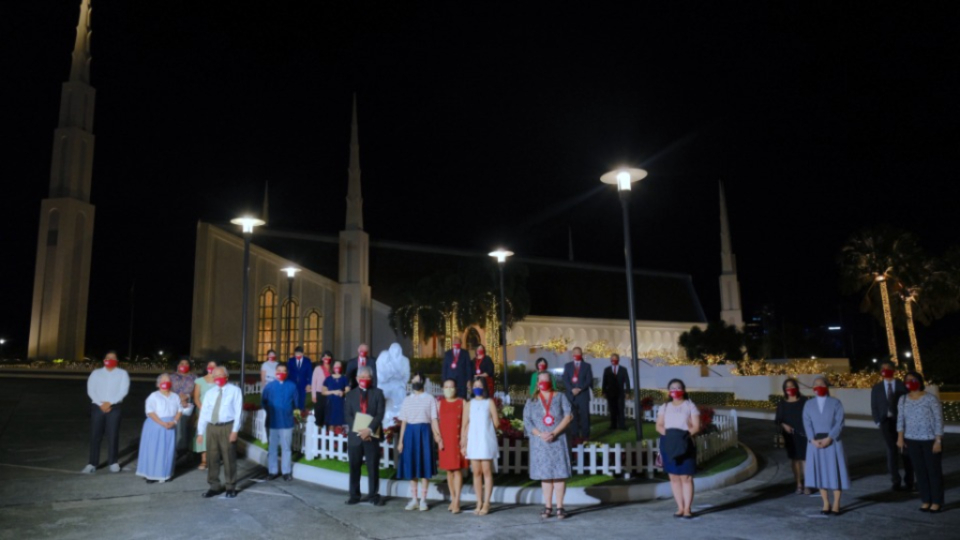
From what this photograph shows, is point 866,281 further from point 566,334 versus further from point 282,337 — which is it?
point 282,337

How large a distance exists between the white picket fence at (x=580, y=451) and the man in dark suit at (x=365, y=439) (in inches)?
43.9

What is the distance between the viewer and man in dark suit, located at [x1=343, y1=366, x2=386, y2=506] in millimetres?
7906

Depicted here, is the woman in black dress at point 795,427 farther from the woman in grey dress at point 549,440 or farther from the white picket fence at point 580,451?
the woman in grey dress at point 549,440

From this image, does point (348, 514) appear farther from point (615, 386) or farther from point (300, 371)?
point (615, 386)

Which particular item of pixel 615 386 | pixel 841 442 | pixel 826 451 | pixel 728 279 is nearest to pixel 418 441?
pixel 826 451

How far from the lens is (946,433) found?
16.4 metres

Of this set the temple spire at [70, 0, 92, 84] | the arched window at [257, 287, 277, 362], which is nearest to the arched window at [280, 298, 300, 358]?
the arched window at [257, 287, 277, 362]

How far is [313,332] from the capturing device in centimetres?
3800

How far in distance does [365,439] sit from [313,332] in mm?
31276

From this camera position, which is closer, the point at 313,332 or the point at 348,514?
the point at 348,514

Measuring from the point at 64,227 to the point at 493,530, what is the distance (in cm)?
3832

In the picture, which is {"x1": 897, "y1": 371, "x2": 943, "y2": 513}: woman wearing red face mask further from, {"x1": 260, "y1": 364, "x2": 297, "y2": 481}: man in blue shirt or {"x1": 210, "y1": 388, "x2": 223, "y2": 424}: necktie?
{"x1": 210, "y1": 388, "x2": 223, "y2": 424}: necktie

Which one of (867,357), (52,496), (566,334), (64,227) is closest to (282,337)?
(64,227)

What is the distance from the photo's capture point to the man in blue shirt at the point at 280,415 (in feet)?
30.5
